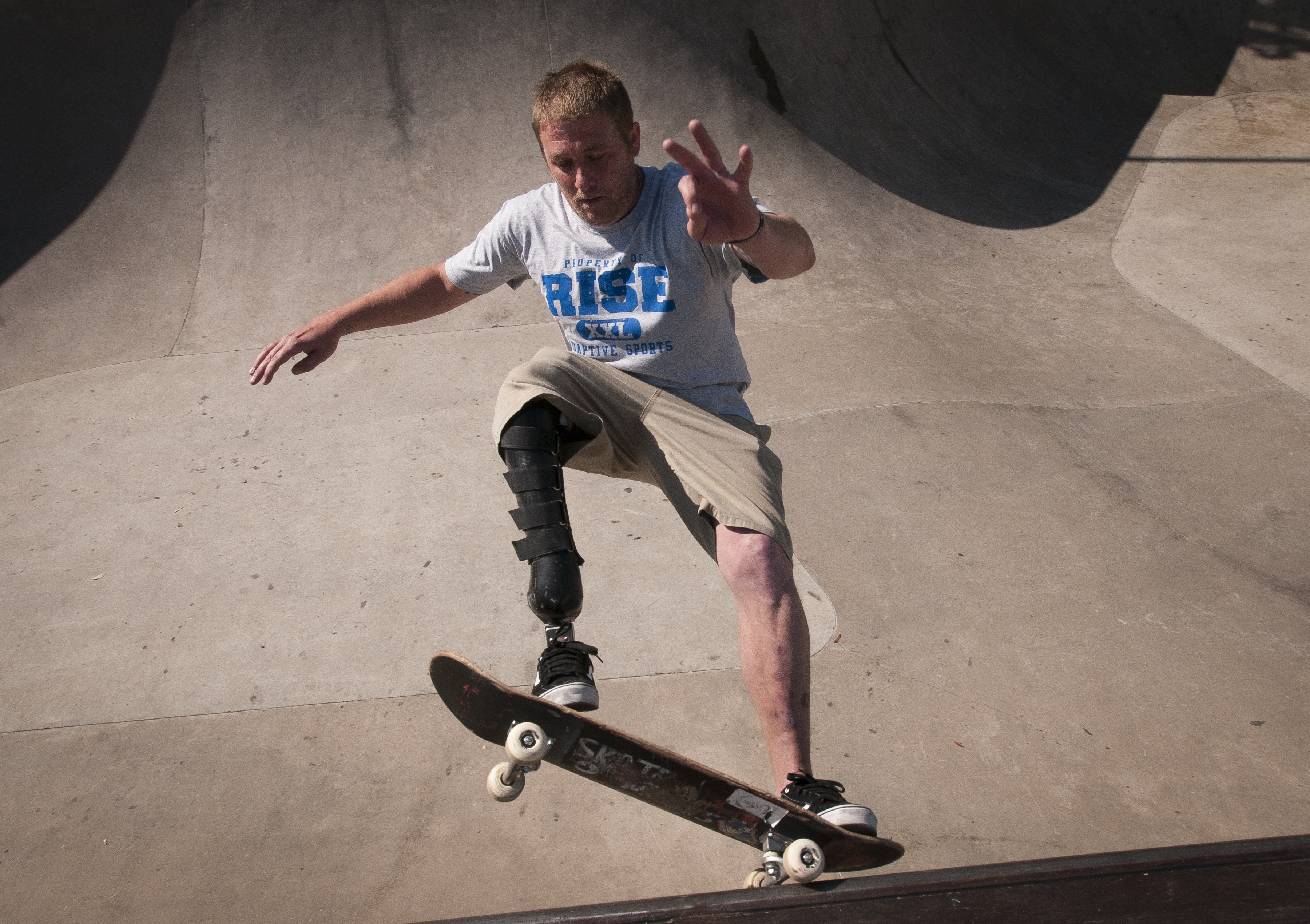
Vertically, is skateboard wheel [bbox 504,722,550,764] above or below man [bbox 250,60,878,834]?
below

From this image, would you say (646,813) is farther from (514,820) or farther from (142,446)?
(142,446)

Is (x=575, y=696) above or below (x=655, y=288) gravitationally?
below

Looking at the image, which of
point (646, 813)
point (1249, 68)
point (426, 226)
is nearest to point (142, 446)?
point (426, 226)

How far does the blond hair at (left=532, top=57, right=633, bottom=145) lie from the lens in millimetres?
2020

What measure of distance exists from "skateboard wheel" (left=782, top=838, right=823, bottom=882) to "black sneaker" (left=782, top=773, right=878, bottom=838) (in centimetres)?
9

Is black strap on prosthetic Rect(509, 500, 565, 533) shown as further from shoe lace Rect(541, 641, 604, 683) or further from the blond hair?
the blond hair

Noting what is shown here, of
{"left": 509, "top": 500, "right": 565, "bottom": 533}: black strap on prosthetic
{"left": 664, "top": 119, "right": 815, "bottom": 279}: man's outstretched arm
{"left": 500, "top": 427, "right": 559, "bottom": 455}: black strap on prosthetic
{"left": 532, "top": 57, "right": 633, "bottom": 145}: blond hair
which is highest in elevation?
{"left": 532, "top": 57, "right": 633, "bottom": 145}: blond hair

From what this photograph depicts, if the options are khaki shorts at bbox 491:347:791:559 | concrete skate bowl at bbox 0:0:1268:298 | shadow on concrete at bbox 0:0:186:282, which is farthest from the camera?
concrete skate bowl at bbox 0:0:1268:298

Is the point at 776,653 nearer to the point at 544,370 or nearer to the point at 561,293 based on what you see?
the point at 544,370

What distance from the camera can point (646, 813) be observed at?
2.40 metres

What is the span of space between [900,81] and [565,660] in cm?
746

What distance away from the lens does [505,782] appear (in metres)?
1.78

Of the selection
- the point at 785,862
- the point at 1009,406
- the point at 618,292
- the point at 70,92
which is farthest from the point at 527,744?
the point at 70,92

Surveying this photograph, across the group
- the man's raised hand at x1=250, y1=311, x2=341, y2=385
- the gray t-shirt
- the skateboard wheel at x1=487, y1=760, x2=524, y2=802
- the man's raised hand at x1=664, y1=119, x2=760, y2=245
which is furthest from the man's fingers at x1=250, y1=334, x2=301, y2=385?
the skateboard wheel at x1=487, y1=760, x2=524, y2=802
